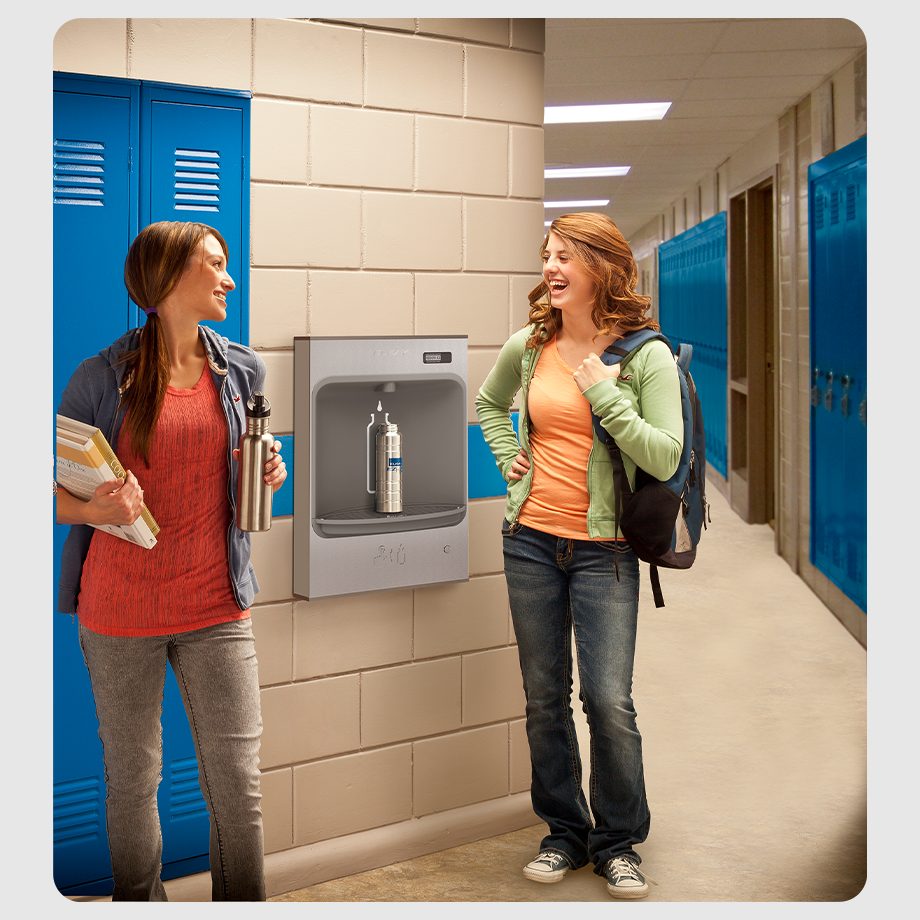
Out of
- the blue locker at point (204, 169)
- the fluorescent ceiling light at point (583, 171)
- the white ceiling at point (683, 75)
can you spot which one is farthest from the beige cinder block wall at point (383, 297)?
the fluorescent ceiling light at point (583, 171)

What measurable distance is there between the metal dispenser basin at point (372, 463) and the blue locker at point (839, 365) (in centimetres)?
204

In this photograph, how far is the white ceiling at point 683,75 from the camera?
159 inches

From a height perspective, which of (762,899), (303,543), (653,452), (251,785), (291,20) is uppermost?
(291,20)

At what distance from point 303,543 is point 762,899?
3.97 feet

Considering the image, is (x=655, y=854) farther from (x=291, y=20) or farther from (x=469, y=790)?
(x=291, y=20)

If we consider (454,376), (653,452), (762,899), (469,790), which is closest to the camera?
(653,452)

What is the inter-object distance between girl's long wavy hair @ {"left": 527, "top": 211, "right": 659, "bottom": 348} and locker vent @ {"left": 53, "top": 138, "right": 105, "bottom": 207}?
2.87ft

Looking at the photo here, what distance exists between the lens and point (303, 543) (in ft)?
8.29

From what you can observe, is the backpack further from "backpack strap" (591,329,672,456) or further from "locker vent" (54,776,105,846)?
"locker vent" (54,776,105,846)

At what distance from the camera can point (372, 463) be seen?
103 inches

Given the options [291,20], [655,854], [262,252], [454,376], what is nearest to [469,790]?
[655,854]

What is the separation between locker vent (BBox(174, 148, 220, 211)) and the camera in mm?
2316

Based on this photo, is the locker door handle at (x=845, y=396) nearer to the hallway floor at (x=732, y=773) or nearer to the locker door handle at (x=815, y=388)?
the locker door handle at (x=815, y=388)

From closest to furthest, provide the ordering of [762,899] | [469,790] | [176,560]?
[176,560] < [762,899] < [469,790]
